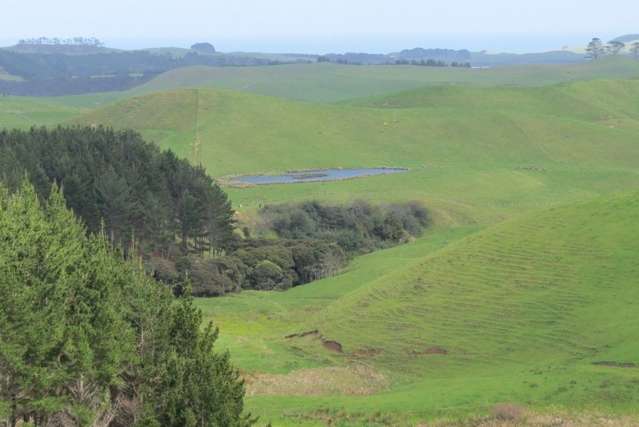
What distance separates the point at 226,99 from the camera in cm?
13962

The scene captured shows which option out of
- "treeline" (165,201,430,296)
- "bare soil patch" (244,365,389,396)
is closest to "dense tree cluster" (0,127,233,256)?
"treeline" (165,201,430,296)

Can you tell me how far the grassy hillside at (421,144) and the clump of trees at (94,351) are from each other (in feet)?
202

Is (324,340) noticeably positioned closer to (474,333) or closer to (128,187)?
(474,333)

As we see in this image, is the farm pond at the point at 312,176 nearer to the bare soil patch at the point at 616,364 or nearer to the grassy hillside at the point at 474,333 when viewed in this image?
the grassy hillside at the point at 474,333

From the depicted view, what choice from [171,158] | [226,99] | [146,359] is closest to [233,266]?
[171,158]

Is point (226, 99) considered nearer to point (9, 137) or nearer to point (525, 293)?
point (9, 137)

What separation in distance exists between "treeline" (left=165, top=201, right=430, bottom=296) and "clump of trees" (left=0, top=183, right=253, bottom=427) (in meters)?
31.0

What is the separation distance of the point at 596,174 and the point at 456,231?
43.3 meters

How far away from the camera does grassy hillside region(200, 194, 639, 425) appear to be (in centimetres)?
2955

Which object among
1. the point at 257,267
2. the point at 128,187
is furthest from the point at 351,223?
the point at 128,187

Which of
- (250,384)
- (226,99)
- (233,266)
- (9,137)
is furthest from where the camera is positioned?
(226,99)

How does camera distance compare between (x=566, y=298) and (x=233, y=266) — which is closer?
(x=566, y=298)

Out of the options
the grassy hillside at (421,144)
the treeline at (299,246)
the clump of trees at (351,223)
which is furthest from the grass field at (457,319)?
the clump of trees at (351,223)

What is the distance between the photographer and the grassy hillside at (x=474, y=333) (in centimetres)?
2955
